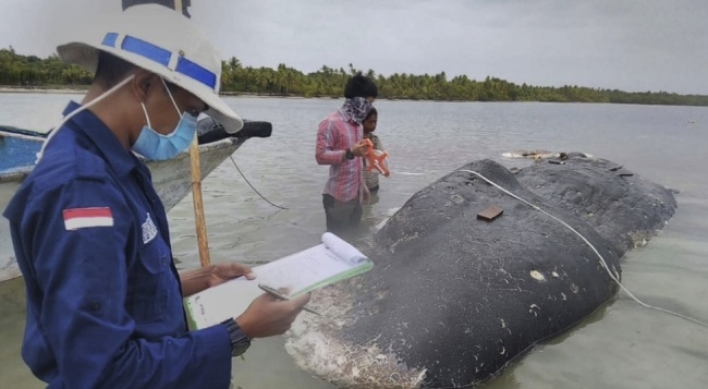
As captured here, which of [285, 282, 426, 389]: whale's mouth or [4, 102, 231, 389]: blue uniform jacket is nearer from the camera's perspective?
[4, 102, 231, 389]: blue uniform jacket

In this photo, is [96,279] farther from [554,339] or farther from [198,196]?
[198,196]

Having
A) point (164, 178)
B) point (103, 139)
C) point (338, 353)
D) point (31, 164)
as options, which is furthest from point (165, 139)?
point (164, 178)

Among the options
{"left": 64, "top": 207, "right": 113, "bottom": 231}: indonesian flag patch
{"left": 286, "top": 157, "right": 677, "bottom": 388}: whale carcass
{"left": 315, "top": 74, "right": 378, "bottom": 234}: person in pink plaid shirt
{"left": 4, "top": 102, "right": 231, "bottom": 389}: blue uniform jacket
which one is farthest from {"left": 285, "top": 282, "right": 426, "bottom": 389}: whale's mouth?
{"left": 64, "top": 207, "right": 113, "bottom": 231}: indonesian flag patch

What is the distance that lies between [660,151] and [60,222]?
28203 mm

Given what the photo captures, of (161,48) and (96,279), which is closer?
(96,279)

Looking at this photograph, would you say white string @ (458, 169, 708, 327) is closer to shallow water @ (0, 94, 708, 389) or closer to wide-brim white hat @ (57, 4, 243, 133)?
shallow water @ (0, 94, 708, 389)

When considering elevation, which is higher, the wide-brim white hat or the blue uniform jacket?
the wide-brim white hat

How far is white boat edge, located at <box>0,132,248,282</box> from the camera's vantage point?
192 inches

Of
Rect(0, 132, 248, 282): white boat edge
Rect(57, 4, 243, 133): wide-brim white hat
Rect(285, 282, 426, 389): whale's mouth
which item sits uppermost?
Rect(57, 4, 243, 133): wide-brim white hat

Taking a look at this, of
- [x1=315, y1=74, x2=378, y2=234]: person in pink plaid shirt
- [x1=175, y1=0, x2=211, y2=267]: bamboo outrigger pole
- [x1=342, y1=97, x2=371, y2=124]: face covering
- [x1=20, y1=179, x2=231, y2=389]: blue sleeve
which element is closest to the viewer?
[x1=20, y1=179, x2=231, y2=389]: blue sleeve

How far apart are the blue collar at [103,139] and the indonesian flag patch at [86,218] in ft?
0.62

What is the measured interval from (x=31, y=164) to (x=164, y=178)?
138cm

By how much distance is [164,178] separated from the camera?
6.20m

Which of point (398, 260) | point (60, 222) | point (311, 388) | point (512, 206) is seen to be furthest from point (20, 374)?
point (512, 206)
